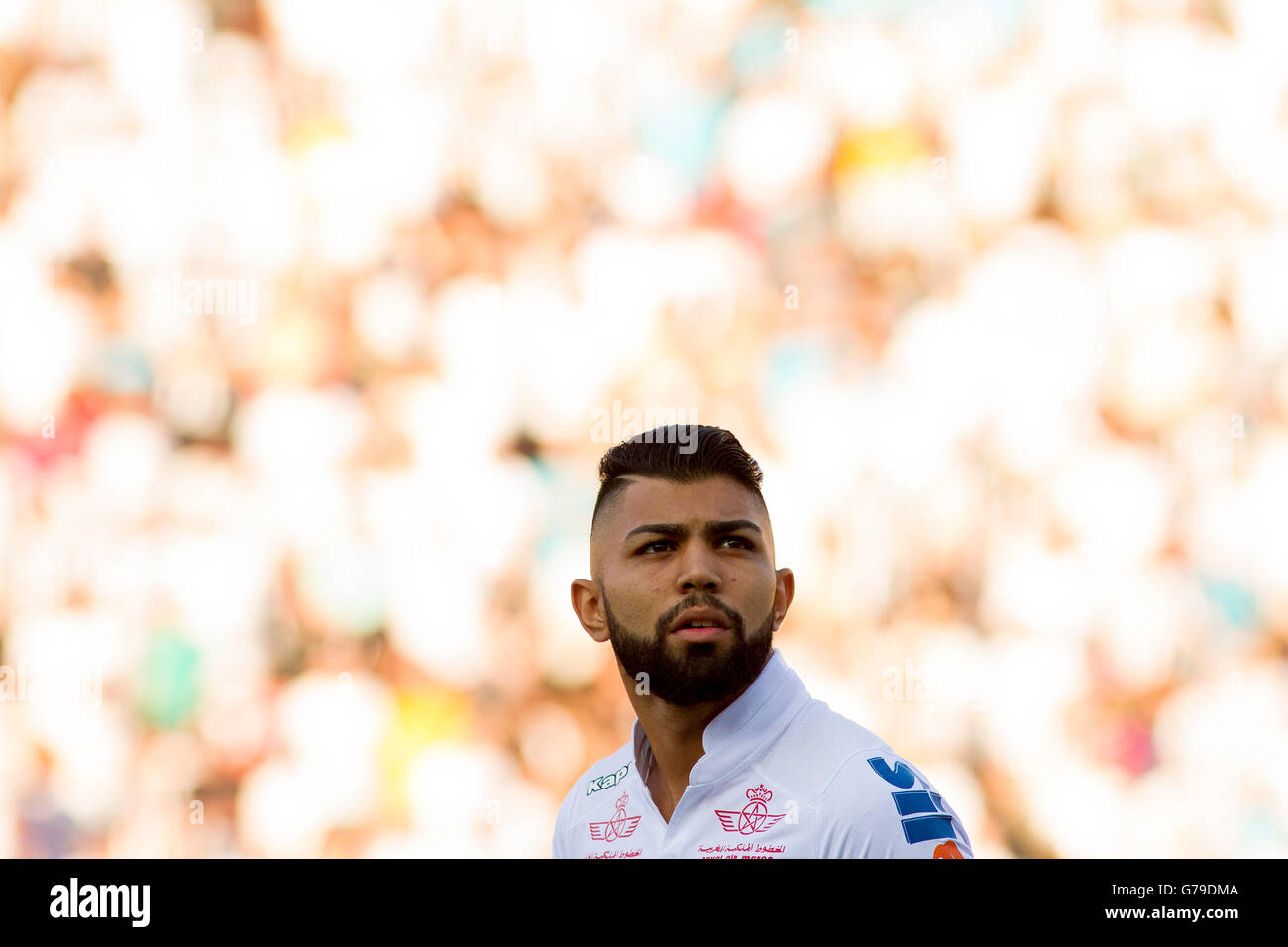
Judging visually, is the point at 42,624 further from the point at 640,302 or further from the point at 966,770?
the point at 966,770

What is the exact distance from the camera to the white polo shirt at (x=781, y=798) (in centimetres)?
70

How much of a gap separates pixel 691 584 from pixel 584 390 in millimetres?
1347

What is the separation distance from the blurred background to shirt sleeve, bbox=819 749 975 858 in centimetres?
116

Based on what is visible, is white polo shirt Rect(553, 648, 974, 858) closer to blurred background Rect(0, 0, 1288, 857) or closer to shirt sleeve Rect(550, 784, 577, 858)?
shirt sleeve Rect(550, 784, 577, 858)

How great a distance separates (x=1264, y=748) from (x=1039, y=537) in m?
0.48

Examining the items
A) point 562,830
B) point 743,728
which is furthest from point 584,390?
point 743,728

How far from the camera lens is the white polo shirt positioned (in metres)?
0.70

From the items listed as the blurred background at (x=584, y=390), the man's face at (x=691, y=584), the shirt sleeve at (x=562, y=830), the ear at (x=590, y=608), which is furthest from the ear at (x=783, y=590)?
the blurred background at (x=584, y=390)

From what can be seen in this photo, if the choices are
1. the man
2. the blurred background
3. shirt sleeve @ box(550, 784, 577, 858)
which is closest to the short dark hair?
the man

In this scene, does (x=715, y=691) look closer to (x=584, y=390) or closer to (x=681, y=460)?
(x=681, y=460)

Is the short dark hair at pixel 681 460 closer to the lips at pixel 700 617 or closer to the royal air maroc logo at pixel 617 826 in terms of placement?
the lips at pixel 700 617

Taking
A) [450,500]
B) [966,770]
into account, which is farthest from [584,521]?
[966,770]

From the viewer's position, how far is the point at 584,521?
2.00 meters
